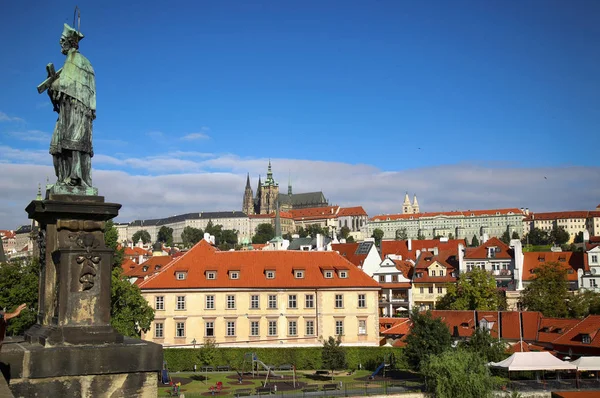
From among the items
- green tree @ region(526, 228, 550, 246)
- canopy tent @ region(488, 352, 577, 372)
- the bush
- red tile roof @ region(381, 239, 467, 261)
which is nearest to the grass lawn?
the bush

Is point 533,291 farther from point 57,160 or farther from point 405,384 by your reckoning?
point 57,160

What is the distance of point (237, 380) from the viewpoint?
36250mm

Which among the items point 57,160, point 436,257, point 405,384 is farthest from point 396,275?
point 57,160

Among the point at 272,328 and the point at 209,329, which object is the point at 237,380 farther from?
the point at 272,328

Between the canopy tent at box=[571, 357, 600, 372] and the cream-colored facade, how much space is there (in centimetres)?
1519

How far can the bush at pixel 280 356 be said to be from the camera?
40.2 meters

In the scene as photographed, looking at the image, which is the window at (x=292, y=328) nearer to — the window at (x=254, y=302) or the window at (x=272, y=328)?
the window at (x=272, y=328)

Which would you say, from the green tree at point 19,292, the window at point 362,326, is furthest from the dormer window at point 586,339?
the green tree at point 19,292

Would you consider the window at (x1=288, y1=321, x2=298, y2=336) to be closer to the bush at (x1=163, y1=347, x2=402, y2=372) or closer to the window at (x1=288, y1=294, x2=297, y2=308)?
the window at (x1=288, y1=294, x2=297, y2=308)

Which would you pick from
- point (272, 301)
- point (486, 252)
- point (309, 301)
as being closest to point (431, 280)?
point (486, 252)

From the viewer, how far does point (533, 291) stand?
172 ft

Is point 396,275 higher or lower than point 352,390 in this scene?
higher

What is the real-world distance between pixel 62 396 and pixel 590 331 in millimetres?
36151

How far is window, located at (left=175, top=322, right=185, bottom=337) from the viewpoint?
4278 centimetres
